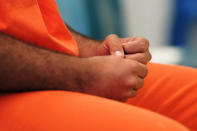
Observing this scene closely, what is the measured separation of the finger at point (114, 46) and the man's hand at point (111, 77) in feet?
0.40

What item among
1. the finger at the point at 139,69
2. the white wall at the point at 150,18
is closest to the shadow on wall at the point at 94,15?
the white wall at the point at 150,18

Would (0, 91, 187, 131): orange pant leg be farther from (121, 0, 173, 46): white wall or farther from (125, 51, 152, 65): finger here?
(121, 0, 173, 46): white wall

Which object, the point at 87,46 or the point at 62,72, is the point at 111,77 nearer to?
the point at 62,72

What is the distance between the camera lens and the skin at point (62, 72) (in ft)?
1.85

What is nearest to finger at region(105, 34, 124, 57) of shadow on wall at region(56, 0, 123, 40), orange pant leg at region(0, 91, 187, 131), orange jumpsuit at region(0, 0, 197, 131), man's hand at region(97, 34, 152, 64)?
man's hand at region(97, 34, 152, 64)

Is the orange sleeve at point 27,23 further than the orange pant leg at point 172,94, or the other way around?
the orange pant leg at point 172,94

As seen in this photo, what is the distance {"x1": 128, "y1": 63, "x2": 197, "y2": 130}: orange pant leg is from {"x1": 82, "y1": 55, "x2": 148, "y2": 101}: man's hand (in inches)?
7.6

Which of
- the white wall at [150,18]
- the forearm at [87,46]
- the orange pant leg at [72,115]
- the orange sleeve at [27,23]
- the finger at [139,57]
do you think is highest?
the orange sleeve at [27,23]

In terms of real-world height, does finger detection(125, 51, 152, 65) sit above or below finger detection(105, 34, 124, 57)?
below

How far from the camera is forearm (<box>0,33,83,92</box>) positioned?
0.56 m

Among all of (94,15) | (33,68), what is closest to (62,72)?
(33,68)

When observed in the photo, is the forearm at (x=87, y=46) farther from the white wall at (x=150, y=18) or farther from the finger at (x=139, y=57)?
the white wall at (x=150, y=18)

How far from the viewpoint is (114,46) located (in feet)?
2.57

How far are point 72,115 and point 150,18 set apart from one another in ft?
4.39
